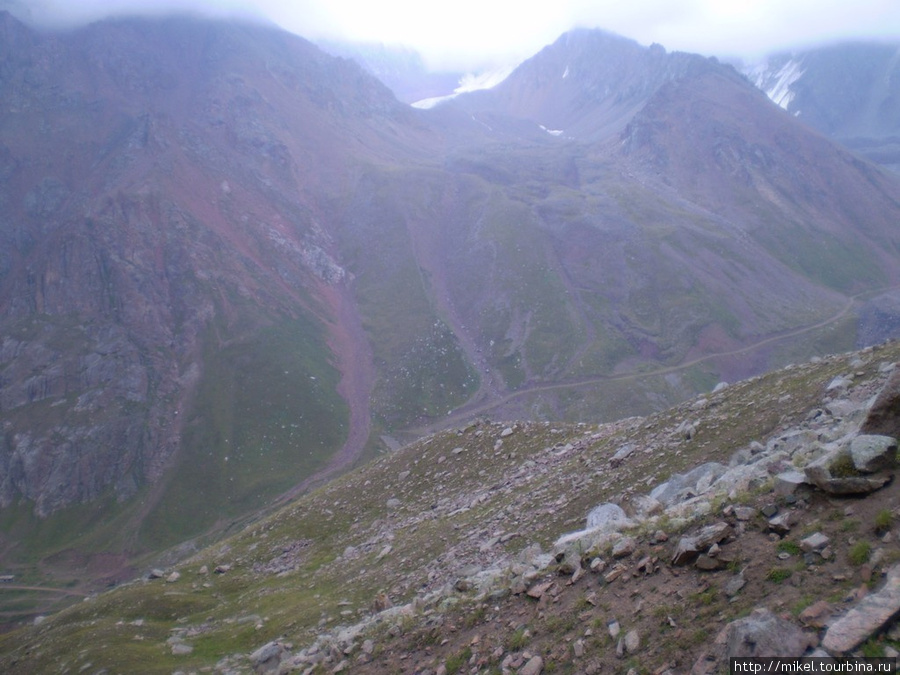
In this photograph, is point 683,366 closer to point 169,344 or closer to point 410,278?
point 410,278

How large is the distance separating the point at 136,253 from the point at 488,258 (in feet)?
347

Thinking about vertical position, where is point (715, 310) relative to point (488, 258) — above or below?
below

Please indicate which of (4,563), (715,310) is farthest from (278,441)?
(715,310)

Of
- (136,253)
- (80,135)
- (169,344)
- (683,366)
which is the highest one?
(80,135)

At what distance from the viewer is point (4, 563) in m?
98.4

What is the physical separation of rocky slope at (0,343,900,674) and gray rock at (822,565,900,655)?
1.4 inches

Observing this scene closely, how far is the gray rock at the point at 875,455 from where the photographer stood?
12.6m

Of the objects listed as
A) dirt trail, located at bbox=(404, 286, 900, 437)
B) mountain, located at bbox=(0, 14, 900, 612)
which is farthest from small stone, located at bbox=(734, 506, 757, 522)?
dirt trail, located at bbox=(404, 286, 900, 437)

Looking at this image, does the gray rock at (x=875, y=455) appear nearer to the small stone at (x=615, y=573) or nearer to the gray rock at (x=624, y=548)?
the gray rock at (x=624, y=548)

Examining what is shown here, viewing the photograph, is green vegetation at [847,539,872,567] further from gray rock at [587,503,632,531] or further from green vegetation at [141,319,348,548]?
green vegetation at [141,319,348,548]

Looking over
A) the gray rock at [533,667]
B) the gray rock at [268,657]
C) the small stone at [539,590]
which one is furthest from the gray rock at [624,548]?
the gray rock at [268,657]

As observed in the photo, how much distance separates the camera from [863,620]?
9258 mm

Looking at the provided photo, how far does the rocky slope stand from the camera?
11375mm

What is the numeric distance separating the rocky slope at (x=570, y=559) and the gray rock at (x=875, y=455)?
0.12ft
